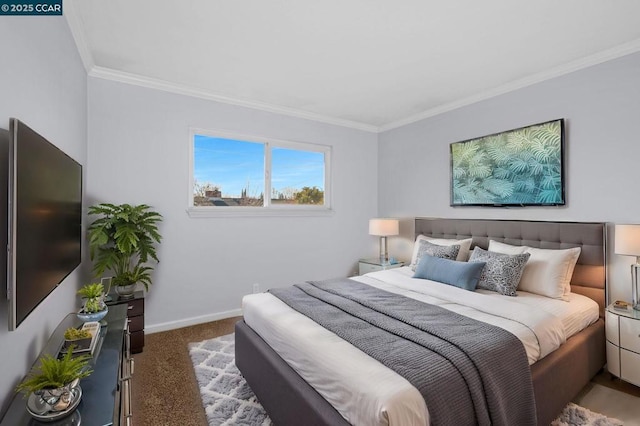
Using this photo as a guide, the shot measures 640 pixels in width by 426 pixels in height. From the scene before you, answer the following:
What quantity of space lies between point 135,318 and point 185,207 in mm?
1209

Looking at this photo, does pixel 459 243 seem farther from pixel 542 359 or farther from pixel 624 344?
pixel 542 359

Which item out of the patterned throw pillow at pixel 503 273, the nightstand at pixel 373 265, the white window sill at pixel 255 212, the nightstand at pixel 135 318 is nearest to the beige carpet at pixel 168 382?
the nightstand at pixel 135 318

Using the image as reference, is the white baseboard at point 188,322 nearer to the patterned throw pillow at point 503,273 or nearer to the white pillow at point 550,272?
the patterned throw pillow at point 503,273

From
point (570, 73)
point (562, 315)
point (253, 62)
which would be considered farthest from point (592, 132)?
point (253, 62)

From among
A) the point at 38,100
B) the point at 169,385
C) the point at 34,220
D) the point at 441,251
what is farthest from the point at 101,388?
the point at 441,251

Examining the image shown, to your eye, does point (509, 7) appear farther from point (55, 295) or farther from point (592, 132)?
point (55, 295)

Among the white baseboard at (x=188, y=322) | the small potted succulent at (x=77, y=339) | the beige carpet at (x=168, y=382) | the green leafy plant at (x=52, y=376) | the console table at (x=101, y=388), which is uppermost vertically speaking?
the green leafy plant at (x=52, y=376)

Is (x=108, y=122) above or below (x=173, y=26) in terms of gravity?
below

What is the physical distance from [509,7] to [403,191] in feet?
8.72

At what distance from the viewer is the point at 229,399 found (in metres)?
2.19

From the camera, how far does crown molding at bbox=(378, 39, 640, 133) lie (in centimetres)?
255

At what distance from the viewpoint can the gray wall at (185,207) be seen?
308 cm

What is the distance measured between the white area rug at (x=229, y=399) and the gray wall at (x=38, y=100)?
1.05m

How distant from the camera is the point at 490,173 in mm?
3414
